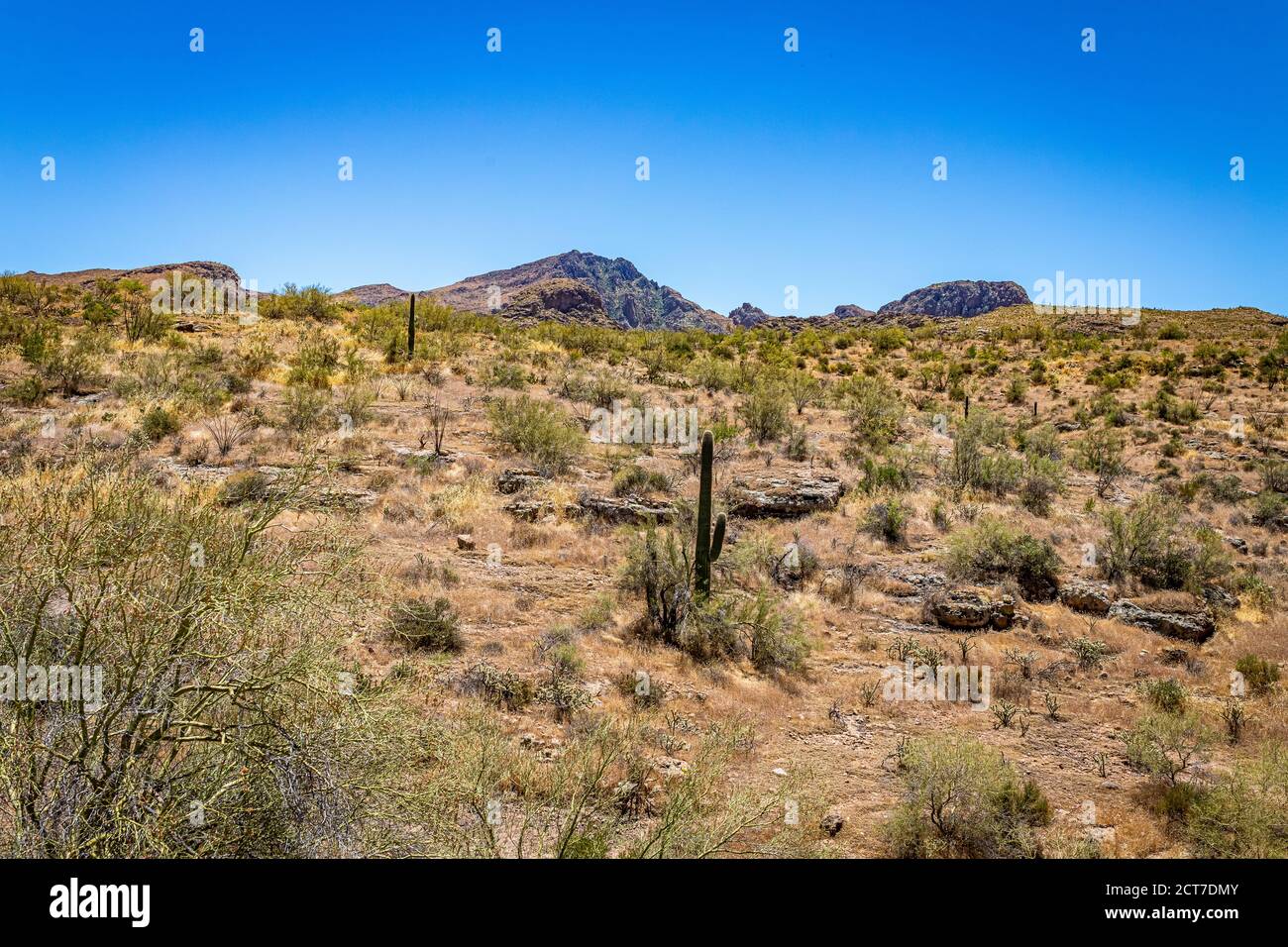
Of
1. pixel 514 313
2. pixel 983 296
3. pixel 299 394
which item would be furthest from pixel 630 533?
pixel 983 296

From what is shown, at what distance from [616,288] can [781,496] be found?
10520 cm

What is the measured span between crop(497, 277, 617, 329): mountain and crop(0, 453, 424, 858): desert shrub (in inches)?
2553

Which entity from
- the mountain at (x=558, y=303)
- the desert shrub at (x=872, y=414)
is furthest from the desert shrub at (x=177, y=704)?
the mountain at (x=558, y=303)

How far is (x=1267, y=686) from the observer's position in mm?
9094

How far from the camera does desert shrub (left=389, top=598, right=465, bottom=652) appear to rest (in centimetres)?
855

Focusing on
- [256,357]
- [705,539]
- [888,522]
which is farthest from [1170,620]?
[256,357]

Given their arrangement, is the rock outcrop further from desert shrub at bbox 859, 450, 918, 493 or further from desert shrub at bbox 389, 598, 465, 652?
desert shrub at bbox 859, 450, 918, 493

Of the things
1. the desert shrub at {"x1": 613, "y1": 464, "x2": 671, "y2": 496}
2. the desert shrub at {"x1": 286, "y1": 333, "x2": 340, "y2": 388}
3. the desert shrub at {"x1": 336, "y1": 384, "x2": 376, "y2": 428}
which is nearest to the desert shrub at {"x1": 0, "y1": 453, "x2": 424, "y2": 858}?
the desert shrub at {"x1": 613, "y1": 464, "x2": 671, "y2": 496}

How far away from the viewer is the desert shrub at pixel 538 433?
55.2 ft

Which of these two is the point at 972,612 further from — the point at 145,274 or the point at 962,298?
the point at 962,298

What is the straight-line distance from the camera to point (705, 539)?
10992 millimetres

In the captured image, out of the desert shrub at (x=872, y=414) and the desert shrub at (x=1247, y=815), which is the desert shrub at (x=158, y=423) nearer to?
the desert shrub at (x=1247, y=815)

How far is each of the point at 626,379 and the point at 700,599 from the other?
17.1 meters
